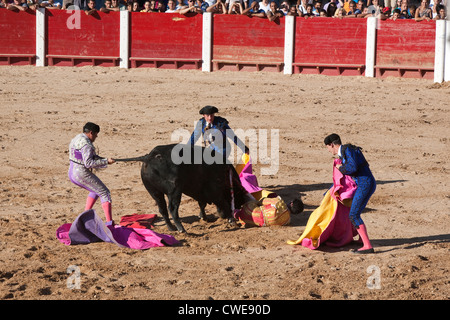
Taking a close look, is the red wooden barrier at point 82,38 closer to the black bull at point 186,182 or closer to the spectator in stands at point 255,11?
the spectator in stands at point 255,11

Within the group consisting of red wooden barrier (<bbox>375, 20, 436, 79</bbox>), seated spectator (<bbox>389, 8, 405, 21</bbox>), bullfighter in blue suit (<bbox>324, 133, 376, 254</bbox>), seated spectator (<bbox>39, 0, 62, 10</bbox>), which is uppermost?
seated spectator (<bbox>39, 0, 62, 10</bbox>)

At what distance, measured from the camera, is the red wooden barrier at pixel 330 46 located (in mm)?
14031

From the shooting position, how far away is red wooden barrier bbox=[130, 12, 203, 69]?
48.8ft

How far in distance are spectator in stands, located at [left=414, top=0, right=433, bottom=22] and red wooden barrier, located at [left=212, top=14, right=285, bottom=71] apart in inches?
96.1

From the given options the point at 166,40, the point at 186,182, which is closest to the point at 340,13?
the point at 166,40

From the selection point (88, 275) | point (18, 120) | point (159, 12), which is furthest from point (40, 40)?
point (88, 275)

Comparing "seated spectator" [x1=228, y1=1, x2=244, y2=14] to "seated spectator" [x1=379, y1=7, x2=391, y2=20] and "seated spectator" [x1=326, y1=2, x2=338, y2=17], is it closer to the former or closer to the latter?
"seated spectator" [x1=326, y1=2, x2=338, y2=17]

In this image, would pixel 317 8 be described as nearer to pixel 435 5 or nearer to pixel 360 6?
pixel 360 6

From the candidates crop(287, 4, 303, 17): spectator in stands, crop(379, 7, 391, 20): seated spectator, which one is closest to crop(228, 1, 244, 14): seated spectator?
crop(287, 4, 303, 17): spectator in stands

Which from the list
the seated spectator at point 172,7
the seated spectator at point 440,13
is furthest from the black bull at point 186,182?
the seated spectator at point 172,7

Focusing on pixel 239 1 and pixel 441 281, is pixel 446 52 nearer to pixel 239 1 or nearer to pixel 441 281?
pixel 239 1

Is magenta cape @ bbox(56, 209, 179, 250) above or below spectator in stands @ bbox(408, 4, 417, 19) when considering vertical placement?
below

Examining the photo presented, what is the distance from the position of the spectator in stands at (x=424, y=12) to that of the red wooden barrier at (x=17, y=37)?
24.2ft

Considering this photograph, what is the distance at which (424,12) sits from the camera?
13609 mm
